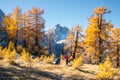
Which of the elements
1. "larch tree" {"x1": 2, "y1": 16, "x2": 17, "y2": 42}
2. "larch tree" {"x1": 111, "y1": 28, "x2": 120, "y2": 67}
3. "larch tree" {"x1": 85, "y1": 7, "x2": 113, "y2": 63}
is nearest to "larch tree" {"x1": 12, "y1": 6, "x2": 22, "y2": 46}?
"larch tree" {"x1": 2, "y1": 16, "x2": 17, "y2": 42}

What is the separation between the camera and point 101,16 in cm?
3803

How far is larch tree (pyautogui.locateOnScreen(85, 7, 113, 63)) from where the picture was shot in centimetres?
3688

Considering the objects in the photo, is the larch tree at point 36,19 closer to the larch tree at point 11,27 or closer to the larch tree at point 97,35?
the larch tree at point 11,27

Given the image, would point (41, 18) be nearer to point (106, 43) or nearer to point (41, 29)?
point (41, 29)

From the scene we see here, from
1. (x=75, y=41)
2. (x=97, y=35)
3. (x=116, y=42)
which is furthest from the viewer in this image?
(x=75, y=41)

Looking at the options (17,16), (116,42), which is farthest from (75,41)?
(17,16)

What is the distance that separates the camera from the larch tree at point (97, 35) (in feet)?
121

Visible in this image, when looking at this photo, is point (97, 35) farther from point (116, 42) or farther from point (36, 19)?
point (36, 19)

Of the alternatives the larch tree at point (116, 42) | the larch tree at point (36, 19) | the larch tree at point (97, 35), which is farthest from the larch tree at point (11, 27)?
the larch tree at point (116, 42)

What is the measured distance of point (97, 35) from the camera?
3716 centimetres

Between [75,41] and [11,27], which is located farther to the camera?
[75,41]

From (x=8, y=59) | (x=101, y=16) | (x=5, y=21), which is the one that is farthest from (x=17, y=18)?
(x=8, y=59)

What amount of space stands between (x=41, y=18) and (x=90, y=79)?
2822 cm

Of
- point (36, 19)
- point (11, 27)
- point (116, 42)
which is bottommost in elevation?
point (116, 42)
